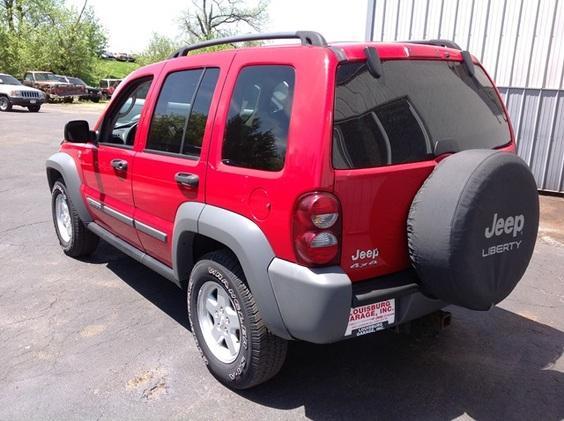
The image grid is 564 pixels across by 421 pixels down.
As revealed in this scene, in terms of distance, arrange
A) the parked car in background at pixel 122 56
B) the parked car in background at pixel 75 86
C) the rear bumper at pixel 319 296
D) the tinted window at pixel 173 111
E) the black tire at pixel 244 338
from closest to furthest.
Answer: the rear bumper at pixel 319 296
the black tire at pixel 244 338
the tinted window at pixel 173 111
the parked car in background at pixel 75 86
the parked car in background at pixel 122 56

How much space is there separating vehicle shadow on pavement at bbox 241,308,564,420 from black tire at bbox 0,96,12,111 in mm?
24914

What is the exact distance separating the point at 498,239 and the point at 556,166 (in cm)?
695

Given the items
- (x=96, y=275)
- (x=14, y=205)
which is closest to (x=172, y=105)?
(x=96, y=275)

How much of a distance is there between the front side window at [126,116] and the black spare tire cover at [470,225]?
2260mm

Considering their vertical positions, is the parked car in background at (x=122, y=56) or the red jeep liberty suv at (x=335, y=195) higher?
the parked car in background at (x=122, y=56)

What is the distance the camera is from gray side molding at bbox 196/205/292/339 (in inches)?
99.0

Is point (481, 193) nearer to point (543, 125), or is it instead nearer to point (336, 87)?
point (336, 87)

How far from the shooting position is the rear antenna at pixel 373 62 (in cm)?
251

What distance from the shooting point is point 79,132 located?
4.25m

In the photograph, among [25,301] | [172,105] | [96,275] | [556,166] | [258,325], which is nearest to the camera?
[258,325]

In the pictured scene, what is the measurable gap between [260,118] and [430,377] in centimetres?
186

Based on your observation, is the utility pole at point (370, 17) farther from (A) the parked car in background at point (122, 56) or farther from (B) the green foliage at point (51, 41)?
(A) the parked car in background at point (122, 56)

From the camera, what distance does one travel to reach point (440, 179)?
251 centimetres

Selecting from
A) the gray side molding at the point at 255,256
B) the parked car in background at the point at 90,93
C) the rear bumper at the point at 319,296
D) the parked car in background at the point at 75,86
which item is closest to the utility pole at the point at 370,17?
the gray side molding at the point at 255,256
